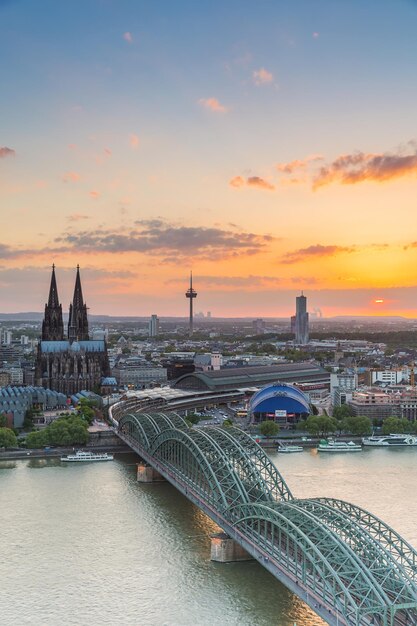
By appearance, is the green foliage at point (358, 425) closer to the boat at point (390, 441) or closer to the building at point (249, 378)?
the boat at point (390, 441)

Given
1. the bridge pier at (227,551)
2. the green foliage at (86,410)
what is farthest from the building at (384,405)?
the bridge pier at (227,551)

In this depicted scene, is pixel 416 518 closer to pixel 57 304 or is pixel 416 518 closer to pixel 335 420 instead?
pixel 335 420

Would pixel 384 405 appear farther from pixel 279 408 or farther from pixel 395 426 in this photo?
pixel 279 408

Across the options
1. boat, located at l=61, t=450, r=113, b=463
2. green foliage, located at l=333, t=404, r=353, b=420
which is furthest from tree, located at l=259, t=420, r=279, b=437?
boat, located at l=61, t=450, r=113, b=463

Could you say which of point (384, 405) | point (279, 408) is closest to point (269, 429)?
point (279, 408)

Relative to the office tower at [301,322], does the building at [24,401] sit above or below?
below
